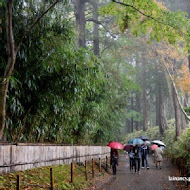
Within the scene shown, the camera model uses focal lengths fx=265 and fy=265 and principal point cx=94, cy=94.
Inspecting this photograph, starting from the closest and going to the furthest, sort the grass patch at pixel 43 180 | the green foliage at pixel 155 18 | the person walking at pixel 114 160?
the grass patch at pixel 43 180
the green foliage at pixel 155 18
the person walking at pixel 114 160

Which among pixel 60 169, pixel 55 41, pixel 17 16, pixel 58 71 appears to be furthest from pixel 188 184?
pixel 17 16

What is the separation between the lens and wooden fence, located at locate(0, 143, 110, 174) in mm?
6531

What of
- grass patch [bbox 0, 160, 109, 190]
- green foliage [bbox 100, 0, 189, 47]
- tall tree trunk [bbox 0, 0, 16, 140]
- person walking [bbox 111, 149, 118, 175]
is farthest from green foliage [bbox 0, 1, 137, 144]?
person walking [bbox 111, 149, 118, 175]

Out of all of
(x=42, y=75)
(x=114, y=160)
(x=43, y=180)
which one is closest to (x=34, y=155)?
(x=43, y=180)

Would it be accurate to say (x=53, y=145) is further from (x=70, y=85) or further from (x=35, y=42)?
(x=35, y=42)

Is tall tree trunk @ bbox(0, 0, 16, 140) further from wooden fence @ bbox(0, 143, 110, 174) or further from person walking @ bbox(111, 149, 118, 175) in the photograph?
person walking @ bbox(111, 149, 118, 175)

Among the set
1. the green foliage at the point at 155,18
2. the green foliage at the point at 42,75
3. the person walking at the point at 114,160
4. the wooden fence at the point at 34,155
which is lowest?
the person walking at the point at 114,160

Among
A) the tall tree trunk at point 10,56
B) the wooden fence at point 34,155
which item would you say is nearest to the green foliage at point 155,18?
the tall tree trunk at point 10,56

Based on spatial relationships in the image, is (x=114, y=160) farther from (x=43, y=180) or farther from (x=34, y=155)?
(x=43, y=180)

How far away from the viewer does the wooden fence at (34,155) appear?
21.4 feet

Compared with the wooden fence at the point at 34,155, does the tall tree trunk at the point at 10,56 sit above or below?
above

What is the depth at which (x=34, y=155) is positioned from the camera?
8.00 m

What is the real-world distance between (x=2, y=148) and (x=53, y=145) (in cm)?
327

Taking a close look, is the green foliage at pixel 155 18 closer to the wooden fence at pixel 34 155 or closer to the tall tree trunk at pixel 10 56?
the tall tree trunk at pixel 10 56
